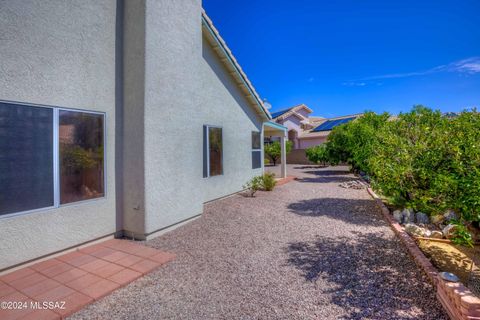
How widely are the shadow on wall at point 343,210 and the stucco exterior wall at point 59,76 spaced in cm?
648

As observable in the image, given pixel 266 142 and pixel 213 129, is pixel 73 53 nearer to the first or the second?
pixel 213 129

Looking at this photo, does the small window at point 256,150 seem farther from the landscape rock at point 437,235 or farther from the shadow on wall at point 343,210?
the landscape rock at point 437,235

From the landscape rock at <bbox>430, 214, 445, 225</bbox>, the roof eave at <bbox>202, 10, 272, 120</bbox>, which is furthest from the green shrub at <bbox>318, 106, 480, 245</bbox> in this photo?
the roof eave at <bbox>202, 10, 272, 120</bbox>

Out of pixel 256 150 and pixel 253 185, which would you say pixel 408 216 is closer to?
pixel 253 185

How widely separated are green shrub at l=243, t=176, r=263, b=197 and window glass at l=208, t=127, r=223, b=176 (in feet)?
6.59

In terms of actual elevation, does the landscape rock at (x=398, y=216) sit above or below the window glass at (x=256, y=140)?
below

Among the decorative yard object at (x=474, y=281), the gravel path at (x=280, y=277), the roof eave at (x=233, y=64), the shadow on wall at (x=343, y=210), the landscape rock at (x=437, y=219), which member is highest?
the roof eave at (x=233, y=64)

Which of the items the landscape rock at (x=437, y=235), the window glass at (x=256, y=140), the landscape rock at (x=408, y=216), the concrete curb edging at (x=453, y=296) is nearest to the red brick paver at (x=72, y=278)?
the concrete curb edging at (x=453, y=296)

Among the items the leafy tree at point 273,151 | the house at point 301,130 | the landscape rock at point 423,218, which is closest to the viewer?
the landscape rock at point 423,218

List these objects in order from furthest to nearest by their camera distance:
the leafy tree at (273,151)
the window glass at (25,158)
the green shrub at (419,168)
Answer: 1. the leafy tree at (273,151)
2. the green shrub at (419,168)
3. the window glass at (25,158)

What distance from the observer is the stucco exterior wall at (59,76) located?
397cm

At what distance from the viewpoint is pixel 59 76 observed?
181 inches

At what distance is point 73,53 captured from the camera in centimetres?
482

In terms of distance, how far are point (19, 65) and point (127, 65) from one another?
2195mm
